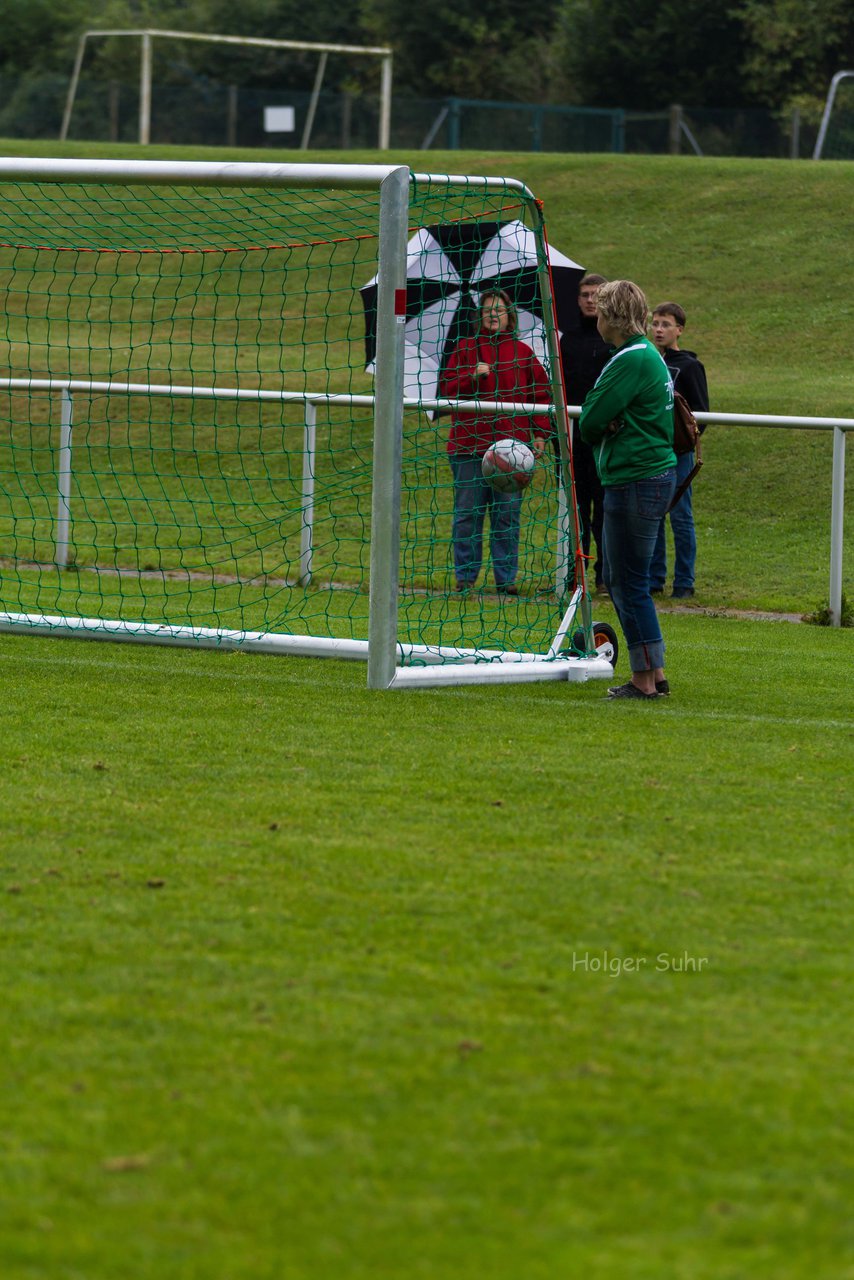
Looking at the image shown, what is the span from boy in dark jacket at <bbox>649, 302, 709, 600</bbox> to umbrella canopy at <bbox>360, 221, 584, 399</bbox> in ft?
5.61

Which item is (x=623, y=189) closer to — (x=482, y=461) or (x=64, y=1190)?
(x=482, y=461)

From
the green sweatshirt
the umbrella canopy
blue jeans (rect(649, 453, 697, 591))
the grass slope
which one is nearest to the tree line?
blue jeans (rect(649, 453, 697, 591))

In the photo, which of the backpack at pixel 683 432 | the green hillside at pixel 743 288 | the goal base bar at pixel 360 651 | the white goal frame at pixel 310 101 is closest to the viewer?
the goal base bar at pixel 360 651

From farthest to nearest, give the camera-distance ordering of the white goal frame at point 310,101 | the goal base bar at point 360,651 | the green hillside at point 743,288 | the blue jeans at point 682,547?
the white goal frame at point 310,101 < the green hillside at point 743,288 < the blue jeans at point 682,547 < the goal base bar at point 360,651

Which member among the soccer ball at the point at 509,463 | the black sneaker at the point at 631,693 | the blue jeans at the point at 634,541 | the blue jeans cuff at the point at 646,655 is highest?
the soccer ball at the point at 509,463

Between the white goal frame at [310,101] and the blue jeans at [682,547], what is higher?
the white goal frame at [310,101]

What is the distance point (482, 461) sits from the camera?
30.9 feet

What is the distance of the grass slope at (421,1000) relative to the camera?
2979mm

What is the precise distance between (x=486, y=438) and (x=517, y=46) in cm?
3858

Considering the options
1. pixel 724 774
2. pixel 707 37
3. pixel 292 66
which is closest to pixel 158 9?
pixel 292 66

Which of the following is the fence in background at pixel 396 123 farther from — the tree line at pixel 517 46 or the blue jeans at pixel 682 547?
the blue jeans at pixel 682 547

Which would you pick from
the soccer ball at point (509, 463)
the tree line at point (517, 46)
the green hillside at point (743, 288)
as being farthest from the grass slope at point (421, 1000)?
the tree line at point (517, 46)

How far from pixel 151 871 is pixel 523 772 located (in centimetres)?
172

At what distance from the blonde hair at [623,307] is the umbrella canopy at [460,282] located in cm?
125
